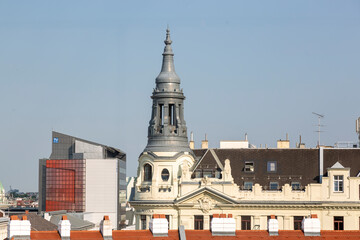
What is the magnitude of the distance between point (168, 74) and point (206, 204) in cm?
1745

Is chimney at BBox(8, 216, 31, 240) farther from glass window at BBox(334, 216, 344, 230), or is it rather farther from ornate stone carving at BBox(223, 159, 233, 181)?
glass window at BBox(334, 216, 344, 230)

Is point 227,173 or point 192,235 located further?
point 227,173

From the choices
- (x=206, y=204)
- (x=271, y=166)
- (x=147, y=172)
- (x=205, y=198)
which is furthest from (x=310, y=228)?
(x=147, y=172)

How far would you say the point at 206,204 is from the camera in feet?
492

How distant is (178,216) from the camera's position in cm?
15100

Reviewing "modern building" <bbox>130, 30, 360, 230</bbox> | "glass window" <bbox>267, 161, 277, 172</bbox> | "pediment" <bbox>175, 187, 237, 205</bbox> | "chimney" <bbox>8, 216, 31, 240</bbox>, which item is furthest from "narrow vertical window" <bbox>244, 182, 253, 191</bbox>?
"chimney" <bbox>8, 216, 31, 240</bbox>

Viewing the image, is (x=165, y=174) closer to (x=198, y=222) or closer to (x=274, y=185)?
(x=198, y=222)

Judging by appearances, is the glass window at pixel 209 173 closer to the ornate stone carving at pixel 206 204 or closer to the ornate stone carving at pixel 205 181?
the ornate stone carving at pixel 205 181

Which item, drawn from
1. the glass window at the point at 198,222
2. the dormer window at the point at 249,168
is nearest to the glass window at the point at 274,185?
the dormer window at the point at 249,168

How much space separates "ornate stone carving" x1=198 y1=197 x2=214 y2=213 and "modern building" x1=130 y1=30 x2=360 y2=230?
0.12 meters

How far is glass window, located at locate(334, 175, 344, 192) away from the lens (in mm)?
149875

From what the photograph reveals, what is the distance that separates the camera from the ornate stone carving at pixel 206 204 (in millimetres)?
149913

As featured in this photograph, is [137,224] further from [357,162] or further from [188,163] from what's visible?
[357,162]

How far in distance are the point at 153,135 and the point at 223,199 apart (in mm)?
12568
